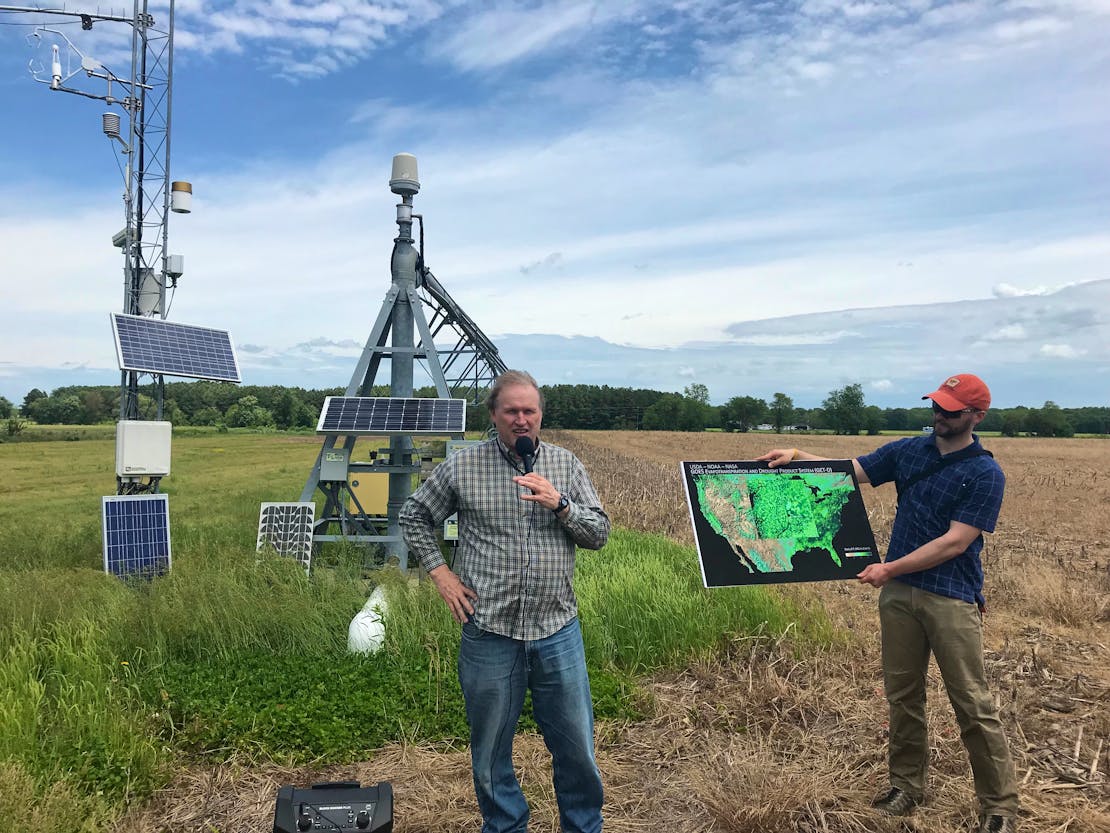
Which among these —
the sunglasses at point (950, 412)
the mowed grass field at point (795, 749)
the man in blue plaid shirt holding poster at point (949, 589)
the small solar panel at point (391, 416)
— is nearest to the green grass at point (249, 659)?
the mowed grass field at point (795, 749)

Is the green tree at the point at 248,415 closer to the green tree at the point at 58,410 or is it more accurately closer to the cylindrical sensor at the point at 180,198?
the green tree at the point at 58,410

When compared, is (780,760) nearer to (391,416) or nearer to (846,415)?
A: (391,416)

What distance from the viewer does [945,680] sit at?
3.42m

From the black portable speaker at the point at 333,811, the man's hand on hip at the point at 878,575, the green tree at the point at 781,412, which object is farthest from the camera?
the green tree at the point at 781,412

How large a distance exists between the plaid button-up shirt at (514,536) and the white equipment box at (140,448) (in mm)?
7731

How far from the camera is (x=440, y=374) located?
958 centimetres

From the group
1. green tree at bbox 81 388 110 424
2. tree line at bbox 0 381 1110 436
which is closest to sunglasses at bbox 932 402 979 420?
tree line at bbox 0 381 1110 436

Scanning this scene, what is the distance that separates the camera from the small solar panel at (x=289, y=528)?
8.69 meters

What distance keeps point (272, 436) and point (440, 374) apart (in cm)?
5140

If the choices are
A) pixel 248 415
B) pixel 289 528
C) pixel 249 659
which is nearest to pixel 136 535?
pixel 289 528

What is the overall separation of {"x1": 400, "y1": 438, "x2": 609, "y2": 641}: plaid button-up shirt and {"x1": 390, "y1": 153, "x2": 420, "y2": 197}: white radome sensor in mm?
7598

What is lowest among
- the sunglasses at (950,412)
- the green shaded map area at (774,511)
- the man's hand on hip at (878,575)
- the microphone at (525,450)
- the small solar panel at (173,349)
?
the man's hand on hip at (878,575)

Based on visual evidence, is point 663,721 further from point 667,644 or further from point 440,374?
point 440,374

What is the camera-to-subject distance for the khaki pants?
131 inches
